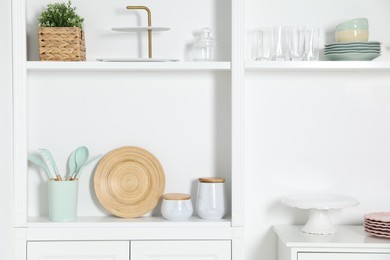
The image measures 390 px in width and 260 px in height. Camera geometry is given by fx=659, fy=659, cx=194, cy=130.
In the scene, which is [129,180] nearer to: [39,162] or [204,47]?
[39,162]

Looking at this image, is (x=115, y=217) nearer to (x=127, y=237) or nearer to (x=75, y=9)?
(x=127, y=237)

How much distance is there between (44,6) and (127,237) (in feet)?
3.33

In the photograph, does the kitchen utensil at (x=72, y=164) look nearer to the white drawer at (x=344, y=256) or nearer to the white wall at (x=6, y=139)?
the white wall at (x=6, y=139)

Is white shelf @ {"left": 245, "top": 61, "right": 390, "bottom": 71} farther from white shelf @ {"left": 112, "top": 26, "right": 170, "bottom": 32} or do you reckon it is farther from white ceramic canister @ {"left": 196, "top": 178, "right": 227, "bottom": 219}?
white ceramic canister @ {"left": 196, "top": 178, "right": 227, "bottom": 219}

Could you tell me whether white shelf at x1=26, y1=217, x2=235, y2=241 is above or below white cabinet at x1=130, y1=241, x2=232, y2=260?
above

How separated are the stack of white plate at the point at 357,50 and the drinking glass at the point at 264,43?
245 mm

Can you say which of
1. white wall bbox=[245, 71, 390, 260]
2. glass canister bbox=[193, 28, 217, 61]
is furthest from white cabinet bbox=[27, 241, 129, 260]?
glass canister bbox=[193, 28, 217, 61]

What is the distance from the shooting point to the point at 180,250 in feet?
8.36

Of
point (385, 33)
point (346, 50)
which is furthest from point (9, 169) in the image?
point (385, 33)

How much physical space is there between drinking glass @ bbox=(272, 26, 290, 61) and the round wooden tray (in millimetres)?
651

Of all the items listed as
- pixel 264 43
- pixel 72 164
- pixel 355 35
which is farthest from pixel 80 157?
pixel 355 35

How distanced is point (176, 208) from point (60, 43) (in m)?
0.78

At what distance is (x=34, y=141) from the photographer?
108 inches

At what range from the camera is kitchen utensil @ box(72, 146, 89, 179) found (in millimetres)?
2650
